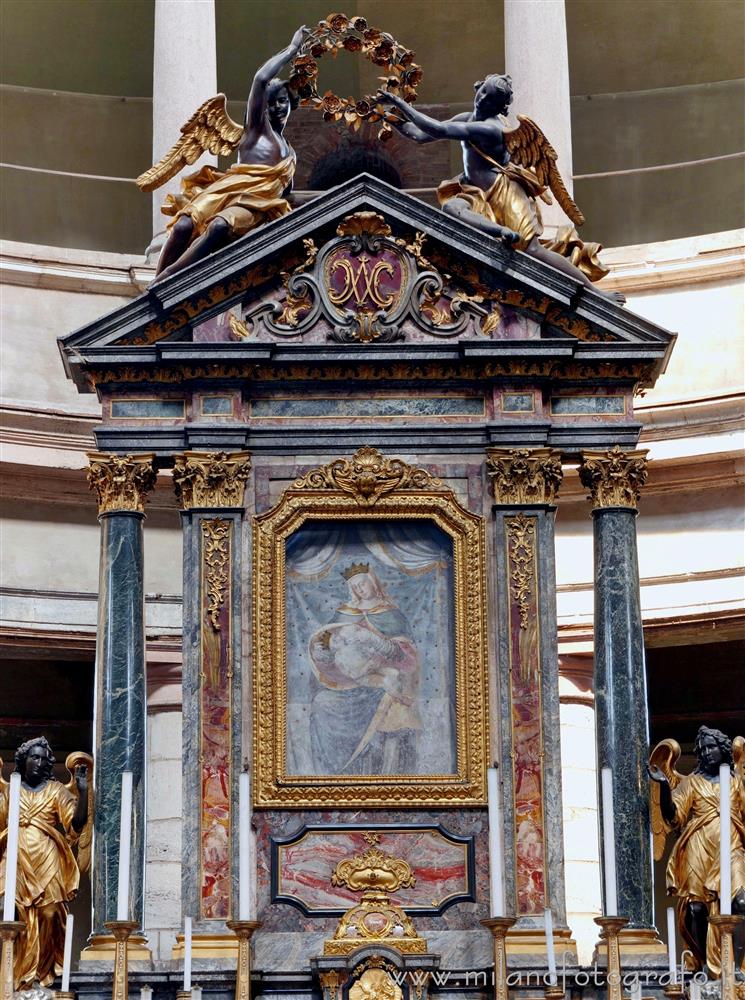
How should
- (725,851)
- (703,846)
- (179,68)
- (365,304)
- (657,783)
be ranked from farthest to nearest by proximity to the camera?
(179,68)
(365,304)
(657,783)
(703,846)
(725,851)

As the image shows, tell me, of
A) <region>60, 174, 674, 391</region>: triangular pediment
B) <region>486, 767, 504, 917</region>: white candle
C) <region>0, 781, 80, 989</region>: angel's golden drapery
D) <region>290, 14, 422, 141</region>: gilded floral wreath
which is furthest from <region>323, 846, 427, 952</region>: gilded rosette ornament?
<region>290, 14, 422, 141</region>: gilded floral wreath

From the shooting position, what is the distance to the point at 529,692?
16.6m

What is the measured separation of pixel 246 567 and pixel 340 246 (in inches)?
95.3

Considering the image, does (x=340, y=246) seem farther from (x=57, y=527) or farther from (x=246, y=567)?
(x=57, y=527)

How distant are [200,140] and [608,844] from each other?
6331mm

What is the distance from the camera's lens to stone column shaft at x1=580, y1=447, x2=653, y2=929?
16422 mm

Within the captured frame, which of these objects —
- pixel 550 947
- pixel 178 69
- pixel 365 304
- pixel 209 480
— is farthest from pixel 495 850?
pixel 178 69

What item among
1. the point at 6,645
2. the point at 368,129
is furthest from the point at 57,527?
the point at 368,129

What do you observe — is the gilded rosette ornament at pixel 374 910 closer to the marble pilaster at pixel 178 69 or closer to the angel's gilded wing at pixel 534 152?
the angel's gilded wing at pixel 534 152

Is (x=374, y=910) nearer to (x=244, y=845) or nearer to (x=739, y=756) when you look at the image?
(x=244, y=845)

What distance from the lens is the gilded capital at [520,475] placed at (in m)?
16.9

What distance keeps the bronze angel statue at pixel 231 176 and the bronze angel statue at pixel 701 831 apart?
476 cm

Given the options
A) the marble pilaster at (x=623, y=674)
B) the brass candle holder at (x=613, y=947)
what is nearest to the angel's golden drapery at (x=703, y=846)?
the marble pilaster at (x=623, y=674)

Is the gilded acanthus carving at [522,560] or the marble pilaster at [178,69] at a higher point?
the marble pilaster at [178,69]
